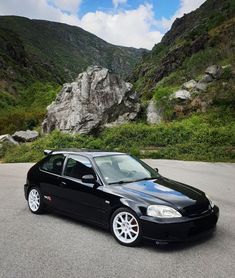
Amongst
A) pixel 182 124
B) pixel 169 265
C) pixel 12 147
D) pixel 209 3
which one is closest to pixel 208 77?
pixel 182 124

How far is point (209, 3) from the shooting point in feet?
255

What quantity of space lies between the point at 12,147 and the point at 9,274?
21551 millimetres

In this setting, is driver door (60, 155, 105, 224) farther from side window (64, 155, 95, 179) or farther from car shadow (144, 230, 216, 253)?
car shadow (144, 230, 216, 253)

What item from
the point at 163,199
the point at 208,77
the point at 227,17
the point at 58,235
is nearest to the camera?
the point at 163,199

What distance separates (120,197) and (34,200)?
2.78 metres

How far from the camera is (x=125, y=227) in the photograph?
20.9ft

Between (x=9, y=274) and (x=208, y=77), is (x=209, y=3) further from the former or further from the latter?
(x=9, y=274)

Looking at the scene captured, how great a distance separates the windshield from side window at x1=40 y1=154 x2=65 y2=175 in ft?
2.96

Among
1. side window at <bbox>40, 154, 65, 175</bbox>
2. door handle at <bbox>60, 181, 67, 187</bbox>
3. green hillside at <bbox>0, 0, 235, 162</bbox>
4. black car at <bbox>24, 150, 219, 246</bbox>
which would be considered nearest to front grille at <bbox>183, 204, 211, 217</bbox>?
black car at <bbox>24, 150, 219, 246</bbox>

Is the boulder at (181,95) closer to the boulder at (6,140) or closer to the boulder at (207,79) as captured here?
the boulder at (207,79)

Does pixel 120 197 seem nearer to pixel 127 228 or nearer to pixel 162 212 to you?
pixel 127 228

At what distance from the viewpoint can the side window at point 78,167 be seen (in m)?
7.43

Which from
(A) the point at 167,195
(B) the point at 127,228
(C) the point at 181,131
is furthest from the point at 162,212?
(C) the point at 181,131

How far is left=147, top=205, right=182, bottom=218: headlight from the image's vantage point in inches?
237
